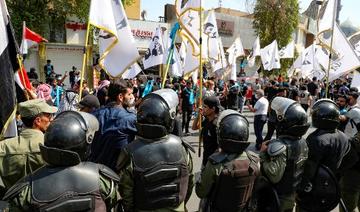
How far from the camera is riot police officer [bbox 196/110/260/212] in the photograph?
320 centimetres

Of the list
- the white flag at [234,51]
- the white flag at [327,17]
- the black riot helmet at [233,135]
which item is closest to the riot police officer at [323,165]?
the black riot helmet at [233,135]

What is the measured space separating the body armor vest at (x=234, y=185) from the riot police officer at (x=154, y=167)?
305 mm

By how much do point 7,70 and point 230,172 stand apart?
232 centimetres

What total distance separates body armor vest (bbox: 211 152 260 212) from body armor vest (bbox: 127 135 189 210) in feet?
1.24

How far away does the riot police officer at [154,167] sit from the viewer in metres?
2.94

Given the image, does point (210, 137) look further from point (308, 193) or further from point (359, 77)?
point (359, 77)

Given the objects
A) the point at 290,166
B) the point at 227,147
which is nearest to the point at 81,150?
the point at 227,147

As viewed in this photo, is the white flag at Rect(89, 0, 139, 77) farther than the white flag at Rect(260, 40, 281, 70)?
No

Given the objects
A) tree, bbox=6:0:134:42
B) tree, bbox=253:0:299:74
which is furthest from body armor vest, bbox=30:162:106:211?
tree, bbox=253:0:299:74

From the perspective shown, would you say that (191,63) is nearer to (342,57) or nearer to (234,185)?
(342,57)

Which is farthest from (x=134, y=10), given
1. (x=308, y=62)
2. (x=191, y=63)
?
(x=191, y=63)

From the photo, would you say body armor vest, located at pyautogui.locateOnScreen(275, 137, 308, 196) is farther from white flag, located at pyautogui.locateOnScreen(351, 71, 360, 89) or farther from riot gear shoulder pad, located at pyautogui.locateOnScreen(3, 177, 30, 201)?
white flag, located at pyautogui.locateOnScreen(351, 71, 360, 89)

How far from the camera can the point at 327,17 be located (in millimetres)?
8461

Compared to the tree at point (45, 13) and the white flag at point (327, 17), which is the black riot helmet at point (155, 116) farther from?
the tree at point (45, 13)
